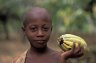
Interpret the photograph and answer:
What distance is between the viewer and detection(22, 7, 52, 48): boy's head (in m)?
3.45

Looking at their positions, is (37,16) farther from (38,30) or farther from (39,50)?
(39,50)

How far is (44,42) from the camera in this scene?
349cm

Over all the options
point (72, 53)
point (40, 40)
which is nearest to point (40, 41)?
point (40, 40)

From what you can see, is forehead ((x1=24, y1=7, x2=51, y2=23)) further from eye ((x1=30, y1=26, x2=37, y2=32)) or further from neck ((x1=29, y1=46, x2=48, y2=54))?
neck ((x1=29, y1=46, x2=48, y2=54))

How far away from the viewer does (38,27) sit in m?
3.45

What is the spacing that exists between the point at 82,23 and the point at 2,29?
15778 mm

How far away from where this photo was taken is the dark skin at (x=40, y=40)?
3.43 metres

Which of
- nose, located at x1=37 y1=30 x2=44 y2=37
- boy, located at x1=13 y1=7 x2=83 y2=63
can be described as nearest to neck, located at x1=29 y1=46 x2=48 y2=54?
boy, located at x1=13 y1=7 x2=83 y2=63

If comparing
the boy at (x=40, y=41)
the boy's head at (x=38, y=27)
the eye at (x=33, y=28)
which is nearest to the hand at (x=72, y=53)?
the boy at (x=40, y=41)

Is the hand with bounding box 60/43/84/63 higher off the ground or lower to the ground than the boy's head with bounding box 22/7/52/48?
lower

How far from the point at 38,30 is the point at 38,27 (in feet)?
0.08

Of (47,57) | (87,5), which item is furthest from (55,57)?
(87,5)

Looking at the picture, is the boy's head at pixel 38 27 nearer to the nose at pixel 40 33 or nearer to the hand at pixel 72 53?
the nose at pixel 40 33

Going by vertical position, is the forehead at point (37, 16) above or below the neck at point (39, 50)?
above
